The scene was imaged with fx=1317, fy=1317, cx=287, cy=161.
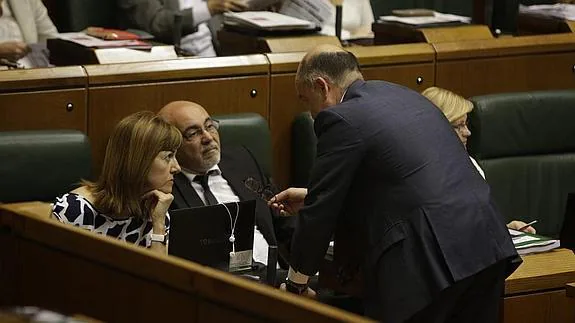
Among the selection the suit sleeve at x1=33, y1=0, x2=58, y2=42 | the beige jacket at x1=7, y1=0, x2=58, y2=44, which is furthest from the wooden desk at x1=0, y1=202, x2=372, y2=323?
the suit sleeve at x1=33, y1=0, x2=58, y2=42

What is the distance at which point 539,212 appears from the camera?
5473mm

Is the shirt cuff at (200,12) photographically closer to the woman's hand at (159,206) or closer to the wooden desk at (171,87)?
the wooden desk at (171,87)

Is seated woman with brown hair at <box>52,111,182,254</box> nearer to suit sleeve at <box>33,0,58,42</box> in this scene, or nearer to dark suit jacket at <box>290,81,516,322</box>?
dark suit jacket at <box>290,81,516,322</box>

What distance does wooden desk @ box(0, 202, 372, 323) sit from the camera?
2326 millimetres

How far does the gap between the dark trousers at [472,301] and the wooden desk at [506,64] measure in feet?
5.84

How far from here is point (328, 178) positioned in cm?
349

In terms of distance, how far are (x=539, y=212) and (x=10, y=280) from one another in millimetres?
3105

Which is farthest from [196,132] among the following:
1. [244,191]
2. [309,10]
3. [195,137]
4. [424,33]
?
[309,10]

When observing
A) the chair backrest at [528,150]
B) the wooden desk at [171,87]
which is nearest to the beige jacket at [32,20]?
the wooden desk at [171,87]

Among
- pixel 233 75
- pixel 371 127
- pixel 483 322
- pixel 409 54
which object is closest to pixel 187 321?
pixel 371 127

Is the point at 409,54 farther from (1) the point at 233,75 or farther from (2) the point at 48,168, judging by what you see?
(2) the point at 48,168

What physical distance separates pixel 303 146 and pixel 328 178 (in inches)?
59.5

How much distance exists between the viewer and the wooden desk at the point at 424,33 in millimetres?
5508

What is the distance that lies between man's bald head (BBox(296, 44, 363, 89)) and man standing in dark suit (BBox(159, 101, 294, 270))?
856 millimetres
